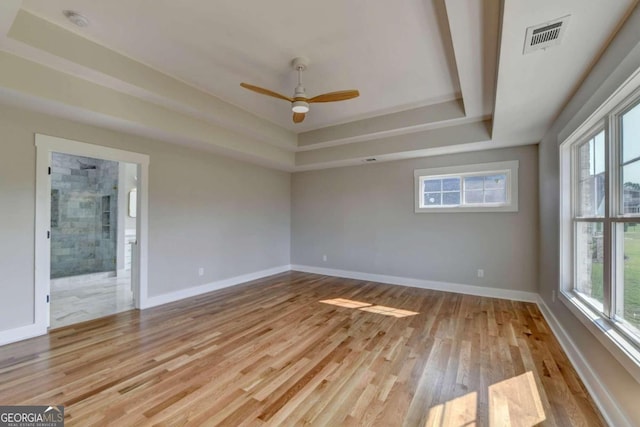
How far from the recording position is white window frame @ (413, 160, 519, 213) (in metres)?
4.23

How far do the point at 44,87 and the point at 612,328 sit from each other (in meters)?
4.97

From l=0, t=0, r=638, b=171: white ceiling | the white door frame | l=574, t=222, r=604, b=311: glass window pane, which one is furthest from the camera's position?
the white door frame

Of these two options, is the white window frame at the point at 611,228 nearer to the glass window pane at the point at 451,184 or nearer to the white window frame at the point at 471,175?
the white window frame at the point at 471,175

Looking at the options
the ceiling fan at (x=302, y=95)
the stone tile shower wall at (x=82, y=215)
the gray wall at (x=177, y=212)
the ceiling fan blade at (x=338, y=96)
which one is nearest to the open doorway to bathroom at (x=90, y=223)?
the stone tile shower wall at (x=82, y=215)

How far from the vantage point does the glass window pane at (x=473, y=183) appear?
4.55 meters

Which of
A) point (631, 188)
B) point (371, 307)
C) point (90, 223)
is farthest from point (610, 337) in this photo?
point (90, 223)

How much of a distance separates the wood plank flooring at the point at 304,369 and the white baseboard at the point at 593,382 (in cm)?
6

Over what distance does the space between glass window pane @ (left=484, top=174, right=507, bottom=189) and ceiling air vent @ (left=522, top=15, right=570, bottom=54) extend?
2.99 metres

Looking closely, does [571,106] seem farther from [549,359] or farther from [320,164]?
[320,164]

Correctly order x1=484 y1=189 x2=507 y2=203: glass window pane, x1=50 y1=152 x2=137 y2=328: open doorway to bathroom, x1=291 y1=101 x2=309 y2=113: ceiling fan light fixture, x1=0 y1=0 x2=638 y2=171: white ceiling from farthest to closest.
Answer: x1=50 y1=152 x2=137 y2=328: open doorway to bathroom
x1=484 y1=189 x2=507 y2=203: glass window pane
x1=291 y1=101 x2=309 y2=113: ceiling fan light fixture
x1=0 y1=0 x2=638 y2=171: white ceiling

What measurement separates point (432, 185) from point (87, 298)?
6064mm

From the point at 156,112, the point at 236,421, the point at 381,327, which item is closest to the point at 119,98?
the point at 156,112

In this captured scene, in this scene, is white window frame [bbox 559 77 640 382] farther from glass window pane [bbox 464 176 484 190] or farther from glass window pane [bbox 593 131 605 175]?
glass window pane [bbox 464 176 484 190]

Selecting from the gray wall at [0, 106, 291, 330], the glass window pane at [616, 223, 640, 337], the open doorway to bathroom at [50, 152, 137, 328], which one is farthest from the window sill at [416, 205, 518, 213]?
the open doorway to bathroom at [50, 152, 137, 328]
